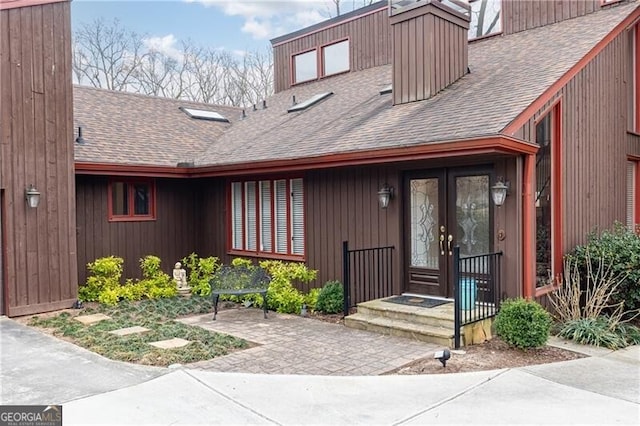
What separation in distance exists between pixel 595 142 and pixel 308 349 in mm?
5369

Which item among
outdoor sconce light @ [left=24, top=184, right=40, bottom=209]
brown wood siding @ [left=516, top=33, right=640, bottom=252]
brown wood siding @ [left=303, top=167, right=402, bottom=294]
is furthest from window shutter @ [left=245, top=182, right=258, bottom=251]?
brown wood siding @ [left=516, top=33, right=640, bottom=252]

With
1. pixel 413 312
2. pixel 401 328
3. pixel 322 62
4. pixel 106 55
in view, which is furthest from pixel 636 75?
pixel 106 55

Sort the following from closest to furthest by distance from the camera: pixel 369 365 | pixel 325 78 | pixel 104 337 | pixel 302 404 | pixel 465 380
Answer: pixel 302 404 → pixel 465 380 → pixel 369 365 → pixel 104 337 → pixel 325 78

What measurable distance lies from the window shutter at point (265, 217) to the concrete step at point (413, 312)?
289 cm

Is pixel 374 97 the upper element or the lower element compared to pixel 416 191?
upper

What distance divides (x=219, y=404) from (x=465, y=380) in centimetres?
217

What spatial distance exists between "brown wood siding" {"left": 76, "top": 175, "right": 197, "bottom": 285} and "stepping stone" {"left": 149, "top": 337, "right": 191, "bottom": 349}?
145 inches

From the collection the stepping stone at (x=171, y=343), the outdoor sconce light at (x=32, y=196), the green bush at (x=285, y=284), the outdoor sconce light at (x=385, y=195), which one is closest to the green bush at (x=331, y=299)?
the green bush at (x=285, y=284)

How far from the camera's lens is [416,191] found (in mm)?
7406

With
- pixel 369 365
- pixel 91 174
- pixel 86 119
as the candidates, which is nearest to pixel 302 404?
pixel 369 365

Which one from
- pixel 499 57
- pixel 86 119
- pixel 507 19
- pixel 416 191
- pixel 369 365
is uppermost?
Answer: pixel 507 19

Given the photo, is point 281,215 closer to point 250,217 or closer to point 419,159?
point 250,217

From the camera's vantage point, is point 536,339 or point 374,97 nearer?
point 536,339

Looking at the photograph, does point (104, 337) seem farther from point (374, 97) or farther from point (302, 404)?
point (374, 97)
